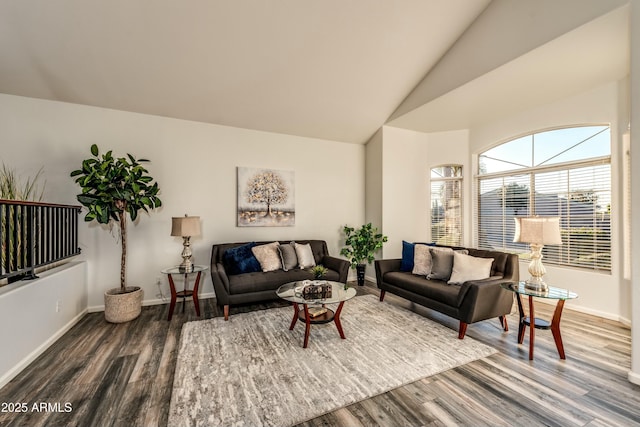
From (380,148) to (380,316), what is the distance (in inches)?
119

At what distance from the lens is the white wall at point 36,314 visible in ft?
7.03

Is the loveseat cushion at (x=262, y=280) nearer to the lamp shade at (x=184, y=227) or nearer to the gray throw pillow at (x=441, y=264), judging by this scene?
the lamp shade at (x=184, y=227)

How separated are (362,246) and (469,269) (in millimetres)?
2023

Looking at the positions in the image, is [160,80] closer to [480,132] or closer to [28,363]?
[28,363]

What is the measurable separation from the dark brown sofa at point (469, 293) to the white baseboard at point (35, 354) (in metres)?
3.84

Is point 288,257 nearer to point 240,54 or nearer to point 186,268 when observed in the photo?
point 186,268

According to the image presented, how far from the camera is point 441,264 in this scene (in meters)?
3.50

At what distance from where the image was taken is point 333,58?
353cm

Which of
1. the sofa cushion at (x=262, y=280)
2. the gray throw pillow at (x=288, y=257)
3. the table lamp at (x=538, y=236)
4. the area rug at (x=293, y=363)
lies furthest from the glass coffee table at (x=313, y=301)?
the table lamp at (x=538, y=236)

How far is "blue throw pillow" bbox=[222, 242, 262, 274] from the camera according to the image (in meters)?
3.87

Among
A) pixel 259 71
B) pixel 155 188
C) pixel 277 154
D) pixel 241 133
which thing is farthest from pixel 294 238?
pixel 259 71

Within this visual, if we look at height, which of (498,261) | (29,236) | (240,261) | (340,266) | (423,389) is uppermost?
(29,236)

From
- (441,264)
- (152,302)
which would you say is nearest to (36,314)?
(152,302)

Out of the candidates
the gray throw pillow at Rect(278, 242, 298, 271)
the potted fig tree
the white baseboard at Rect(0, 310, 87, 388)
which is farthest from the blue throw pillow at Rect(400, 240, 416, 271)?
the white baseboard at Rect(0, 310, 87, 388)
